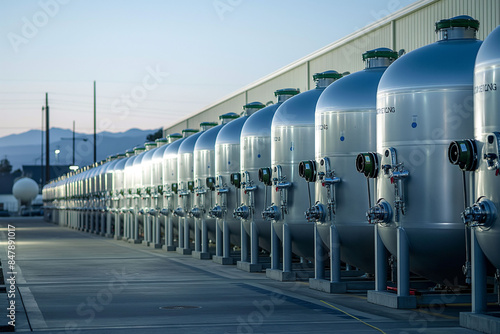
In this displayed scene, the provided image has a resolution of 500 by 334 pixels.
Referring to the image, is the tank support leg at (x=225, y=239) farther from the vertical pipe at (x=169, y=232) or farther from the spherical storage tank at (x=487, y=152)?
the spherical storage tank at (x=487, y=152)

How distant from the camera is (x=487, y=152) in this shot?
34.8 feet

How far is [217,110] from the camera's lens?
1821 inches

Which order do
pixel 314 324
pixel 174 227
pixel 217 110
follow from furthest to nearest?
1. pixel 217 110
2. pixel 174 227
3. pixel 314 324

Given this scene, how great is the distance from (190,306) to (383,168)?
3.98 meters

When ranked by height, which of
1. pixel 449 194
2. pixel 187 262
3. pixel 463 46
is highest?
pixel 463 46

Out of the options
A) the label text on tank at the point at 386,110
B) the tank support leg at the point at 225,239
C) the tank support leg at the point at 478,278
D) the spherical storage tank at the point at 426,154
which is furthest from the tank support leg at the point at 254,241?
the tank support leg at the point at 478,278

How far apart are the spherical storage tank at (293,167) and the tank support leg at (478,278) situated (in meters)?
6.51

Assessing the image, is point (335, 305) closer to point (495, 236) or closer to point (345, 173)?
point (345, 173)

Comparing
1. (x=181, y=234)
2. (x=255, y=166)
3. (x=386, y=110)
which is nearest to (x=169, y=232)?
(x=181, y=234)

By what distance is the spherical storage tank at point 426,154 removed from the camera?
40.6ft

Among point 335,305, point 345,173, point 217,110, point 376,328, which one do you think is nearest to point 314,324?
point 376,328

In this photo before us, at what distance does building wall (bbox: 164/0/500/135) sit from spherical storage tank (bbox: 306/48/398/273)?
3.35m

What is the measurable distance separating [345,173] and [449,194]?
122 inches

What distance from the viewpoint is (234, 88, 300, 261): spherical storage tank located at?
67.1 feet
